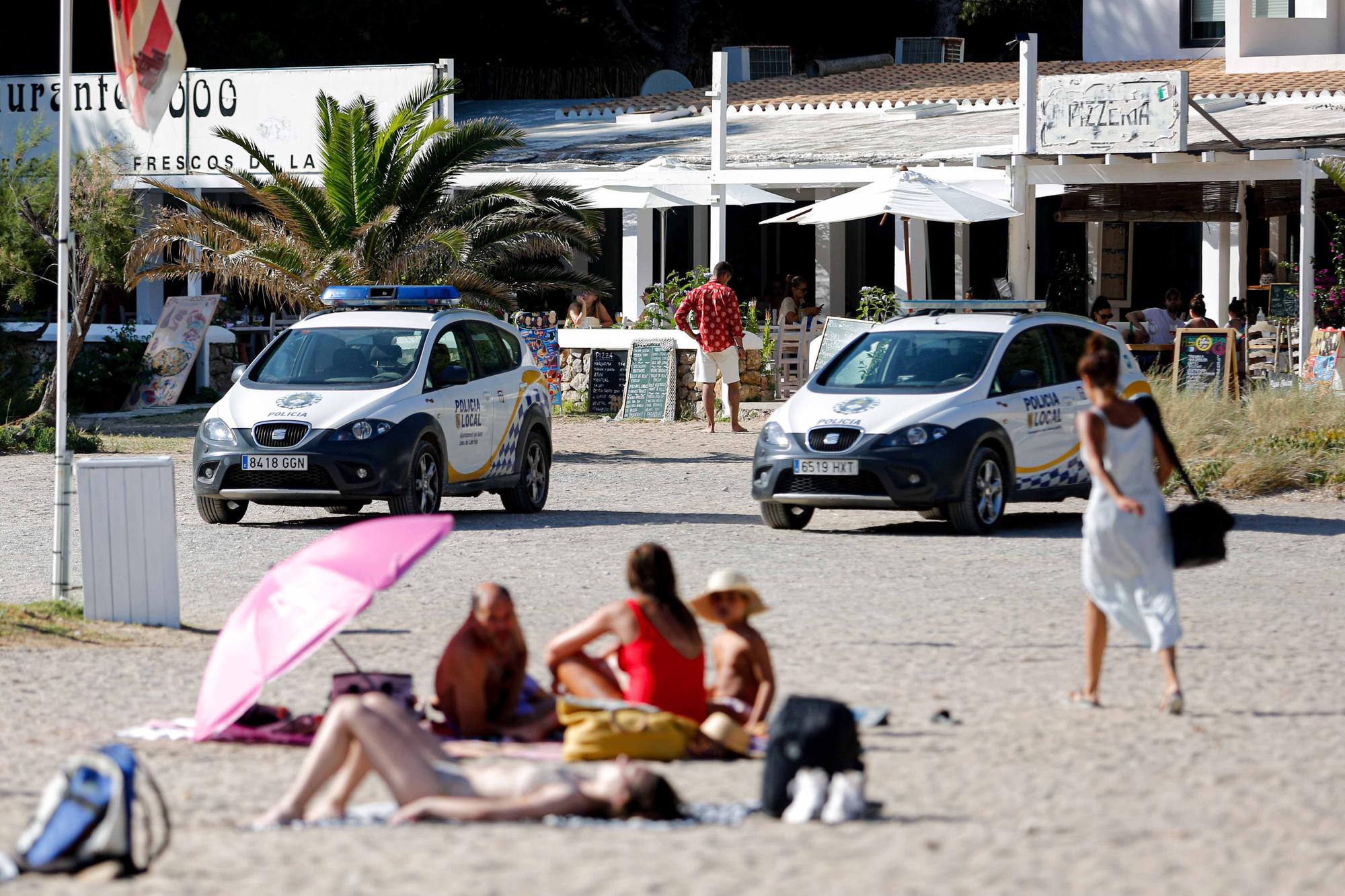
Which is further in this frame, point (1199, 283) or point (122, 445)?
point (1199, 283)

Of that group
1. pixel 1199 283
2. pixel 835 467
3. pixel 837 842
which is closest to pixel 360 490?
pixel 835 467

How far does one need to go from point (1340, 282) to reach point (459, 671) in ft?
53.3

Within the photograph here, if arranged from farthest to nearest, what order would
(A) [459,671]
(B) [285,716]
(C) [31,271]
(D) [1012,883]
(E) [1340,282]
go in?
(C) [31,271]
(E) [1340,282]
(B) [285,716]
(A) [459,671]
(D) [1012,883]

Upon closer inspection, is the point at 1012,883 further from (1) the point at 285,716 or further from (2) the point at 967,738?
(1) the point at 285,716

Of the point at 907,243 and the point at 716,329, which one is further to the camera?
the point at 907,243

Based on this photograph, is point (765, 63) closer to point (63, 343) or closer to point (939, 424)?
point (939, 424)

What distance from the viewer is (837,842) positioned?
606 cm

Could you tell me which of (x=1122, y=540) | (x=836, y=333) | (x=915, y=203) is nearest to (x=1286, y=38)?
(x=915, y=203)

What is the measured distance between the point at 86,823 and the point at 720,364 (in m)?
16.4

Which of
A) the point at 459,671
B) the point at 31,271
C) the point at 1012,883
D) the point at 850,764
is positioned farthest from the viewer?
the point at 31,271

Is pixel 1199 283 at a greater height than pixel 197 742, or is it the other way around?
pixel 1199 283

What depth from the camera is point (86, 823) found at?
5660mm

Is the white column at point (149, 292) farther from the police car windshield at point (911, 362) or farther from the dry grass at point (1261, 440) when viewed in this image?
the dry grass at point (1261, 440)

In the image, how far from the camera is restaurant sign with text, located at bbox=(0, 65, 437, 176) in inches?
1038
